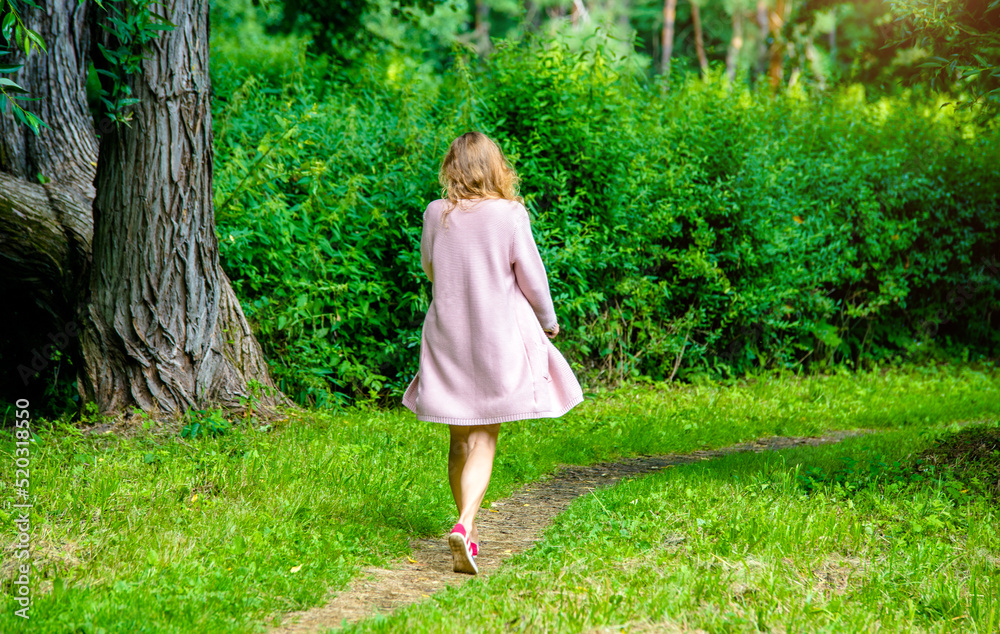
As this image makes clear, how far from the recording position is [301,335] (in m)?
7.56

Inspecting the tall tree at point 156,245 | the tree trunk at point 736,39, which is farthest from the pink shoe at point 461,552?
the tree trunk at point 736,39

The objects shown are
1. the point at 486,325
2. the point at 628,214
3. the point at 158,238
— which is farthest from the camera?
the point at 628,214

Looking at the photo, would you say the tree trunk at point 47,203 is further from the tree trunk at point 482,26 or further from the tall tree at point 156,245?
the tree trunk at point 482,26

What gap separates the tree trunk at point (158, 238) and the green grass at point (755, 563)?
122 inches

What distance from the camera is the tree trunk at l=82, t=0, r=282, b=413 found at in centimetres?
600

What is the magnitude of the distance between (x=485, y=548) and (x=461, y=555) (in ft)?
2.06

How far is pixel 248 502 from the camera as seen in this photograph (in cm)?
456

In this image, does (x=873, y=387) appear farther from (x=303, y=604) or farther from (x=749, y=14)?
(x=749, y=14)

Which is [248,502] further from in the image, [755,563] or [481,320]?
[755,563]

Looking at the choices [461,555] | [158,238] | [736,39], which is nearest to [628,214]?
[158,238]

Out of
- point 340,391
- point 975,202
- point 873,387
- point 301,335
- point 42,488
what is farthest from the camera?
point 975,202

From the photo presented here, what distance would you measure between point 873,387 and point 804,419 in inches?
86.0

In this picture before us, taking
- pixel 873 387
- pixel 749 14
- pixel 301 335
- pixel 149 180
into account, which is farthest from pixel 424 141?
pixel 749 14

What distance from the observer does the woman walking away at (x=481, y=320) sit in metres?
4.05
